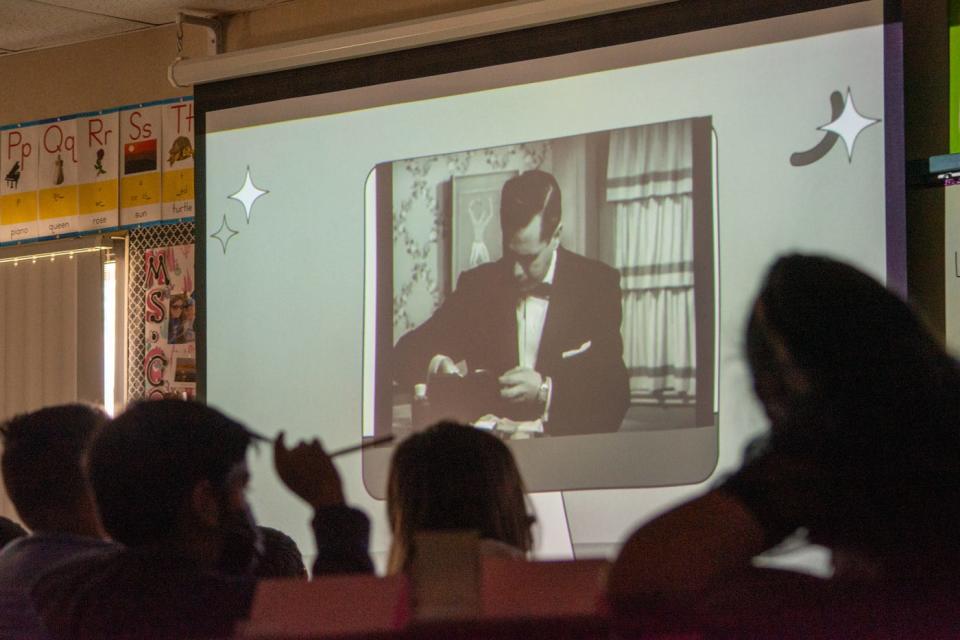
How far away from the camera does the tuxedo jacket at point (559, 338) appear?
233cm

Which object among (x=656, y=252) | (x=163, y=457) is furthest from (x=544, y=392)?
(x=163, y=457)

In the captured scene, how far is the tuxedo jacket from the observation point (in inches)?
91.7

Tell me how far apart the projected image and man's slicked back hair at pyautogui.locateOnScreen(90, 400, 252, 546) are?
153 cm

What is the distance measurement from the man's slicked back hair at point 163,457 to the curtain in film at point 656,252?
1.52 metres

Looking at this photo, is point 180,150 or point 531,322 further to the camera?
point 180,150

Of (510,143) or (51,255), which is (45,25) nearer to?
Result: (51,255)

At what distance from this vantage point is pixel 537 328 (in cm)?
242

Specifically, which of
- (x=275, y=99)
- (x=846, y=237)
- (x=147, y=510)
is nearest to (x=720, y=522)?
(x=147, y=510)

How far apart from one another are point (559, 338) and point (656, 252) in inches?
11.4

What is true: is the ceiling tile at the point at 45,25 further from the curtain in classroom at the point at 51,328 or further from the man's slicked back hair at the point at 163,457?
the man's slicked back hair at the point at 163,457

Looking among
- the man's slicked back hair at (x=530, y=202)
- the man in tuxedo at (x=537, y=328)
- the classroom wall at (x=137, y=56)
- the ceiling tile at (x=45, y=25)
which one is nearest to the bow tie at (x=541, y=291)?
the man in tuxedo at (x=537, y=328)

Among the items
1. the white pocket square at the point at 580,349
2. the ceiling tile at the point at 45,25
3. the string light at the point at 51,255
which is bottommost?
the white pocket square at the point at 580,349

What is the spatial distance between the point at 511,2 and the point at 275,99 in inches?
27.0

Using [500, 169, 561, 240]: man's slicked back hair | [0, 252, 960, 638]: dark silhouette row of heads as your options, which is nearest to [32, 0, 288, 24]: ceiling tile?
[500, 169, 561, 240]: man's slicked back hair
